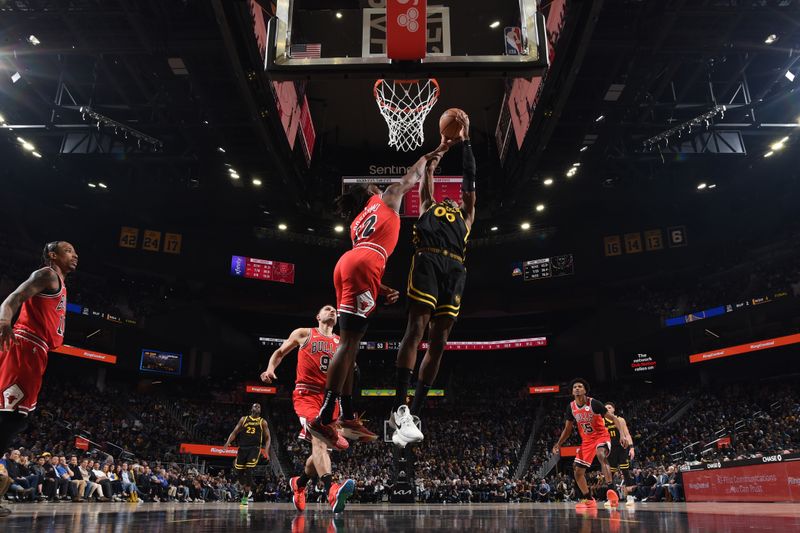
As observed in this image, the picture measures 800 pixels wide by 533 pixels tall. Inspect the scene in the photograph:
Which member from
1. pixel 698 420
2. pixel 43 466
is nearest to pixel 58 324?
pixel 43 466

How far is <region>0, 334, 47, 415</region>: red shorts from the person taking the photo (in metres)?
4.32

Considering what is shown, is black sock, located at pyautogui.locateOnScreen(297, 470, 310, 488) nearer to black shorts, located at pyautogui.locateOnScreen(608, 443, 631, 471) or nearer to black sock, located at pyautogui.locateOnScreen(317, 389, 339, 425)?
black sock, located at pyautogui.locateOnScreen(317, 389, 339, 425)

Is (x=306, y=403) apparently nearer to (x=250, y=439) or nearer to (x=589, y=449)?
(x=250, y=439)

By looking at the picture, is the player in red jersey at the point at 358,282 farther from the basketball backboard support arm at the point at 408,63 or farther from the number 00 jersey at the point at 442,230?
the basketball backboard support arm at the point at 408,63

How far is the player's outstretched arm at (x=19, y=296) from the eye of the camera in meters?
4.02

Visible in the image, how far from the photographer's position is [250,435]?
10500mm

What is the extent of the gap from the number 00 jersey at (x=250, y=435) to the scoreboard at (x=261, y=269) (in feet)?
58.5

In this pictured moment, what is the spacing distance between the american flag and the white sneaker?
456 centimetres

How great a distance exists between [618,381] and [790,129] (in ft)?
50.7

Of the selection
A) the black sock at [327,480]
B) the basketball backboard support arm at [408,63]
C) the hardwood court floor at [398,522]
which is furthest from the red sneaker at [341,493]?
the basketball backboard support arm at [408,63]

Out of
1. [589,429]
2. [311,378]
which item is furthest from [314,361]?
[589,429]

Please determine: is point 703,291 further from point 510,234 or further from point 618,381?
point 510,234

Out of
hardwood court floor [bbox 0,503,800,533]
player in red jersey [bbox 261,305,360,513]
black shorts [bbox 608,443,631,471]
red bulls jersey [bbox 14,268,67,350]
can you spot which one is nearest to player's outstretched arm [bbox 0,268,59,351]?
red bulls jersey [bbox 14,268,67,350]

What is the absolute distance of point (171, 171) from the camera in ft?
61.7
